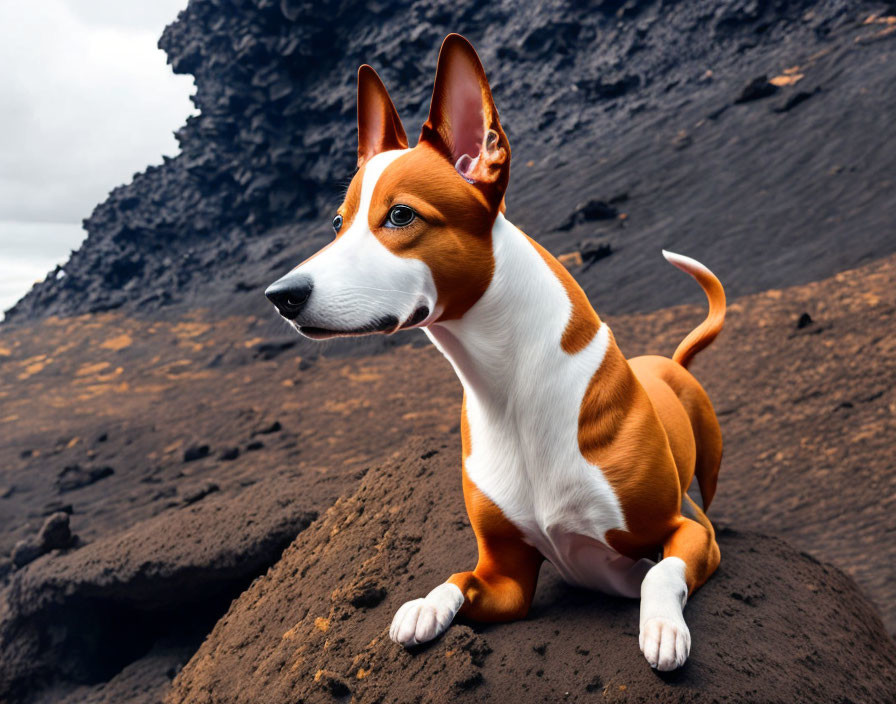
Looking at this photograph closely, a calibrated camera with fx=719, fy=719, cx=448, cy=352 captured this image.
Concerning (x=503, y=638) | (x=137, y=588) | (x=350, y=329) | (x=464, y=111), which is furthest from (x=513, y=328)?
(x=137, y=588)

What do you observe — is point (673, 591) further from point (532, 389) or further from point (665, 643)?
point (532, 389)

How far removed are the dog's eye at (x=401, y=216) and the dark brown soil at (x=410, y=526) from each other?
42.7 inches

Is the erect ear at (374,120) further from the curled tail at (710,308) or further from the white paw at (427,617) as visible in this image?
the white paw at (427,617)

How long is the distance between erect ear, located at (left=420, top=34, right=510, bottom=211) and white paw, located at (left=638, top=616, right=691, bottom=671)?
3.48ft

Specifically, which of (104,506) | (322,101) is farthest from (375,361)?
(322,101)

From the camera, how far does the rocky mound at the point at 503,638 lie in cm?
182

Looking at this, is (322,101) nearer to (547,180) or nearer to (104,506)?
(547,180)

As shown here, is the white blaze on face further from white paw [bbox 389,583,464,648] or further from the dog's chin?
white paw [bbox 389,583,464,648]

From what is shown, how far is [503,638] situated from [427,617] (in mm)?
282

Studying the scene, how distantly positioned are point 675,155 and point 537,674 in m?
14.5

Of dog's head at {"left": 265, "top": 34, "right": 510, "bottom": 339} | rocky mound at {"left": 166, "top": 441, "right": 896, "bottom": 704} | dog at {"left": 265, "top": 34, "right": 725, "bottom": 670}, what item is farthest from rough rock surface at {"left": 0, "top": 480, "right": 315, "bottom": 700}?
dog's head at {"left": 265, "top": 34, "right": 510, "bottom": 339}

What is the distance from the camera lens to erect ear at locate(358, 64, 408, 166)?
2.02 m

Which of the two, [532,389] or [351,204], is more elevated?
[351,204]

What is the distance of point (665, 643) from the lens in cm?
161
